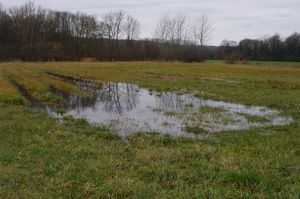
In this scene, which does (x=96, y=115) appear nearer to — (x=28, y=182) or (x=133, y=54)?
(x=28, y=182)

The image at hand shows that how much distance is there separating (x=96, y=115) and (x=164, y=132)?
4931 millimetres

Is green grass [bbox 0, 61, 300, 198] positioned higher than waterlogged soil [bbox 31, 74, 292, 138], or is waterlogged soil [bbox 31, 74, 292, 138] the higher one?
green grass [bbox 0, 61, 300, 198]

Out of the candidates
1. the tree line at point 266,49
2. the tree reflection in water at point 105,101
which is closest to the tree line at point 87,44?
the tree line at point 266,49

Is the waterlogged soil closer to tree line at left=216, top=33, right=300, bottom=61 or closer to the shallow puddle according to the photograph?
the shallow puddle

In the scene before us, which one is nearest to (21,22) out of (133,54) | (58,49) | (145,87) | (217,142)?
(58,49)

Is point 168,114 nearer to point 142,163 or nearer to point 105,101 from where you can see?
point 105,101

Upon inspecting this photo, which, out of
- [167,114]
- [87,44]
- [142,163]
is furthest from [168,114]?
[87,44]

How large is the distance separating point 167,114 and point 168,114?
0.05 metres

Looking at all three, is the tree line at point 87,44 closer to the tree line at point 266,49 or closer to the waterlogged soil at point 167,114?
the tree line at point 266,49

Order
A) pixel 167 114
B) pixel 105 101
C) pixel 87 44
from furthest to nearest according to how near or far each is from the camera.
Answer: pixel 87 44 < pixel 105 101 < pixel 167 114

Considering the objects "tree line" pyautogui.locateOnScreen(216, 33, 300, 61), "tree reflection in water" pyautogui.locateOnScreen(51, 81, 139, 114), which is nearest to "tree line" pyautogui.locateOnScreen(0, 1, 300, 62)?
"tree line" pyautogui.locateOnScreen(216, 33, 300, 61)

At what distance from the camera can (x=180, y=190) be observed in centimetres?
691

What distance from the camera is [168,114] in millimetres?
17609

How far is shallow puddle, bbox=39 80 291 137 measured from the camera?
14153 mm
